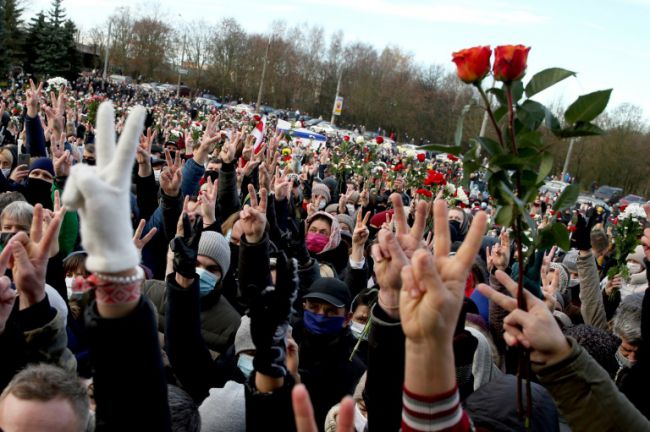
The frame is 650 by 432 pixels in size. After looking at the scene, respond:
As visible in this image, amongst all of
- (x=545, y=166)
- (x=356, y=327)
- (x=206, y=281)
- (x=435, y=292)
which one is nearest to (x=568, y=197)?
(x=545, y=166)

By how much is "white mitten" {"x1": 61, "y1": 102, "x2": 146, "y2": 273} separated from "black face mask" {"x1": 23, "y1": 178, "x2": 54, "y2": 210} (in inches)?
186

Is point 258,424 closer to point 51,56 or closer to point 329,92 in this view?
point 51,56

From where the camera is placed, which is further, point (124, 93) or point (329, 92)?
point (329, 92)

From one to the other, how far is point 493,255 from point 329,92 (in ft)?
240

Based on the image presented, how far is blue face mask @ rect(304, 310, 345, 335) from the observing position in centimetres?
334

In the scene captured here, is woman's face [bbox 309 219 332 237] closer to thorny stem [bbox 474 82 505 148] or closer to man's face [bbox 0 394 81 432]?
man's face [bbox 0 394 81 432]

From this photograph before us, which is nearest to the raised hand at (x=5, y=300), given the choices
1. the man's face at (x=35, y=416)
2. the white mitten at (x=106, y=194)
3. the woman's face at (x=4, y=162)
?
the man's face at (x=35, y=416)

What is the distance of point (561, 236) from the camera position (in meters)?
1.82

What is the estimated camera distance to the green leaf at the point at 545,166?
5.55 feet

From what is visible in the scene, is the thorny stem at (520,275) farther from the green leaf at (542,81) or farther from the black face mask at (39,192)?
the black face mask at (39,192)

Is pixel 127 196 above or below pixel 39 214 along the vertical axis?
above

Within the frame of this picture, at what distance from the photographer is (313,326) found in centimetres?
336

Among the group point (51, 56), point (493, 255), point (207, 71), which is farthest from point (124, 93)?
point (493, 255)

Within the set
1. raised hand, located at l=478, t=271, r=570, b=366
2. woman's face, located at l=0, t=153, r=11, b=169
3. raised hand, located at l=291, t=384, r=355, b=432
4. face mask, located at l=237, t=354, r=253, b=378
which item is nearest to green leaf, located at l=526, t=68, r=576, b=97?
raised hand, located at l=478, t=271, r=570, b=366
